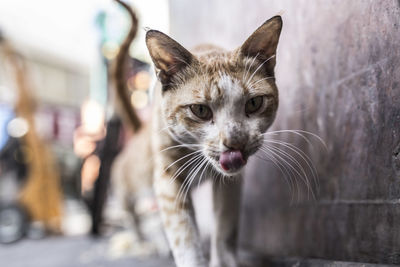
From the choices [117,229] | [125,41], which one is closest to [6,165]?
[117,229]

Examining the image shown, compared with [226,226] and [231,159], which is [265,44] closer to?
[231,159]

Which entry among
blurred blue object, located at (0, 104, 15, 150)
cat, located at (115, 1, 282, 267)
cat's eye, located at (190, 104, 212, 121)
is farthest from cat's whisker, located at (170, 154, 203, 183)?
blurred blue object, located at (0, 104, 15, 150)

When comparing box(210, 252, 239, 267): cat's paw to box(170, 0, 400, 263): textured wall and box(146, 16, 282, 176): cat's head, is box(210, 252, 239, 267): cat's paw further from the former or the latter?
box(146, 16, 282, 176): cat's head

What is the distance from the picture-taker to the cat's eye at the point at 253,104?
90 centimetres

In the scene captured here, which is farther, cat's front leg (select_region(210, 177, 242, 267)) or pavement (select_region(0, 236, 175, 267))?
pavement (select_region(0, 236, 175, 267))

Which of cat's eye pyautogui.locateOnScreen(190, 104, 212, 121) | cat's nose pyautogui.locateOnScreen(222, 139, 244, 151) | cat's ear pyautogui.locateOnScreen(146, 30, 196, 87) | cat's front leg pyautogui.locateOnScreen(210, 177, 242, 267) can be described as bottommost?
cat's front leg pyautogui.locateOnScreen(210, 177, 242, 267)

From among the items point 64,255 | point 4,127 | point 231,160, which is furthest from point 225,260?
point 4,127

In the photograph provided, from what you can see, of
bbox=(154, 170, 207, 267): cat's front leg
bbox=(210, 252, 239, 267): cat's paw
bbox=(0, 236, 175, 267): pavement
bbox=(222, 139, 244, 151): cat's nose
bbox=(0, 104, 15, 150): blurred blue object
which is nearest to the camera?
bbox=(222, 139, 244, 151): cat's nose

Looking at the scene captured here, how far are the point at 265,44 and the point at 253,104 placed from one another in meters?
0.15

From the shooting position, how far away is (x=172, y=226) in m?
1.03

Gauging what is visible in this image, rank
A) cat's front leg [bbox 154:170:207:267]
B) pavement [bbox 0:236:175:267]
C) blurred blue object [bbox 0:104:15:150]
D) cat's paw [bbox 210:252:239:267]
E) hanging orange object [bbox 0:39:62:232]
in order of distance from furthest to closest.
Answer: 1. blurred blue object [bbox 0:104:15:150]
2. hanging orange object [bbox 0:39:62:232]
3. pavement [bbox 0:236:175:267]
4. cat's paw [bbox 210:252:239:267]
5. cat's front leg [bbox 154:170:207:267]

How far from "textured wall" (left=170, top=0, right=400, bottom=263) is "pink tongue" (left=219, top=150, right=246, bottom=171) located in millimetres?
332

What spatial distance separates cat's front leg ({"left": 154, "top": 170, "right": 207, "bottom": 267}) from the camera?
38.9 inches

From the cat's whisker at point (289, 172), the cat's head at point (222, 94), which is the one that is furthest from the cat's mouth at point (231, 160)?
the cat's whisker at point (289, 172)
